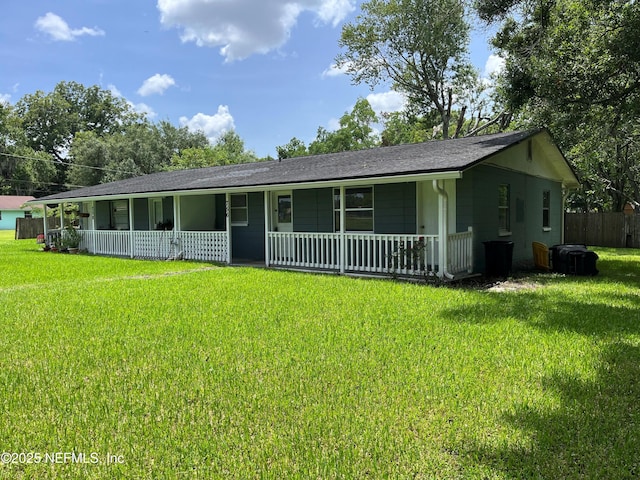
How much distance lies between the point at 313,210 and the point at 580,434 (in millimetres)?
10059

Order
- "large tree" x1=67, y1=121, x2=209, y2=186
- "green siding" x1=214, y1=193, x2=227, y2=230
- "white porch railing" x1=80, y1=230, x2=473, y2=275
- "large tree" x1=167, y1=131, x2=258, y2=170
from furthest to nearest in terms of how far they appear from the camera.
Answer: "large tree" x1=67, y1=121, x2=209, y2=186, "large tree" x1=167, y1=131, x2=258, y2=170, "green siding" x1=214, y1=193, x2=227, y2=230, "white porch railing" x1=80, y1=230, x2=473, y2=275

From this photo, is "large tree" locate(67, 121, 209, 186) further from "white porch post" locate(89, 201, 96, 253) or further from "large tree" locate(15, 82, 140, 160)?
"white porch post" locate(89, 201, 96, 253)

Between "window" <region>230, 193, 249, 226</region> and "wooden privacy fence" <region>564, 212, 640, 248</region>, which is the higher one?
"window" <region>230, 193, 249, 226</region>

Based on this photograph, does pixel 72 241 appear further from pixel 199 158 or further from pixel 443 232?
pixel 199 158

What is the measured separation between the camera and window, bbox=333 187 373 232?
11664 mm

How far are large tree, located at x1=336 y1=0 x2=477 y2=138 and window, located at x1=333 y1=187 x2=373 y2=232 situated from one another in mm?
17081

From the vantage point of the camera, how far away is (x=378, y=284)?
29.9 ft

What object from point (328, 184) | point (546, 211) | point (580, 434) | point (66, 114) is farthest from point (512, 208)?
point (66, 114)

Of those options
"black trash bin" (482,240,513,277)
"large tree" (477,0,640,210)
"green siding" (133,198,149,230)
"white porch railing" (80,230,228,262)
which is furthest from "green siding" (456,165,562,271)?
"green siding" (133,198,149,230)

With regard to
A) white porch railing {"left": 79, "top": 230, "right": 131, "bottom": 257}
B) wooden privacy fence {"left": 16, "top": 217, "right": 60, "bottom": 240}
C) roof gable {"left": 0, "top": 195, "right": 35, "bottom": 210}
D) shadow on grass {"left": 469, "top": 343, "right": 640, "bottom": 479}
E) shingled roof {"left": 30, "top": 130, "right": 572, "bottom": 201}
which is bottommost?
shadow on grass {"left": 469, "top": 343, "right": 640, "bottom": 479}

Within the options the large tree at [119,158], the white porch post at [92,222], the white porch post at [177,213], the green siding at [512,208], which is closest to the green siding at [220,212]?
the white porch post at [177,213]

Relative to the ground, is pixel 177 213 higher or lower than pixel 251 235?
higher

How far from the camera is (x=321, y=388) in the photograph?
12.4 feet

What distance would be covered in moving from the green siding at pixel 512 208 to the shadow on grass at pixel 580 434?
6.68m
